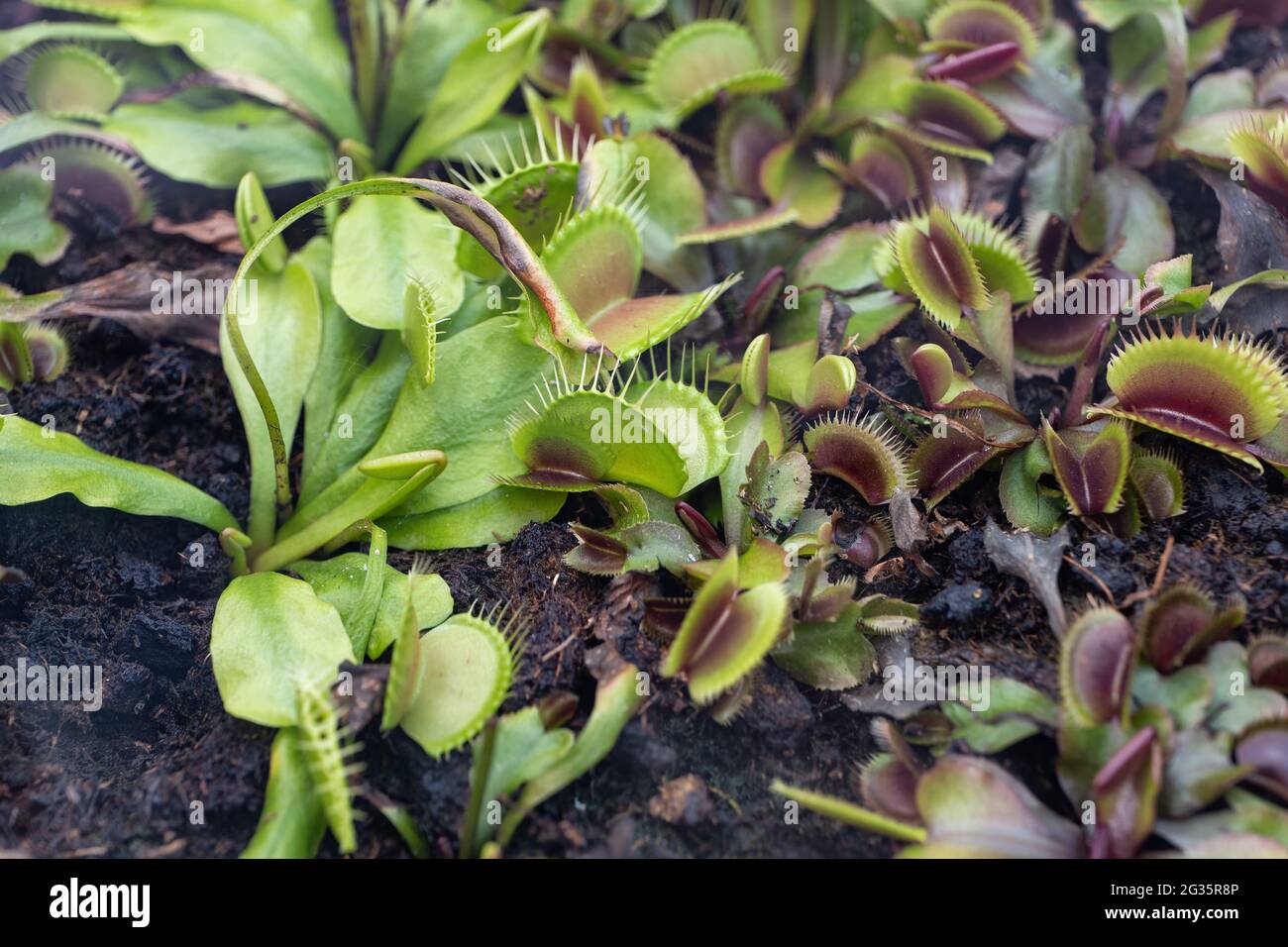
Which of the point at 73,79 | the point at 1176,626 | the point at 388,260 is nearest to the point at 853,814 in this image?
the point at 1176,626

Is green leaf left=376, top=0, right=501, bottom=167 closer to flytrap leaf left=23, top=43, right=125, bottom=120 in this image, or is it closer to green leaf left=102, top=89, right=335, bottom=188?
green leaf left=102, top=89, right=335, bottom=188

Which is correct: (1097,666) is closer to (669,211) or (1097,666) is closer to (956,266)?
(956,266)

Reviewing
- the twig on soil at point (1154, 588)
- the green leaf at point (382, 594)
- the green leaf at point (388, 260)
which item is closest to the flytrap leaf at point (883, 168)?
the green leaf at point (388, 260)

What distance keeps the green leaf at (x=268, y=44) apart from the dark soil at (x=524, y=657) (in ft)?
3.05

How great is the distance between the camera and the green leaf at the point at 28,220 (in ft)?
8.40

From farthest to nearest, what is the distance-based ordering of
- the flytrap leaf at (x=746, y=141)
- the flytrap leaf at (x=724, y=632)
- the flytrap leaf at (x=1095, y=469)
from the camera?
the flytrap leaf at (x=746, y=141) < the flytrap leaf at (x=1095, y=469) < the flytrap leaf at (x=724, y=632)

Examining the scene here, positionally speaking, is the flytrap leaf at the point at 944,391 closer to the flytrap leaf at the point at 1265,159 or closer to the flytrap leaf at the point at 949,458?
the flytrap leaf at the point at 949,458

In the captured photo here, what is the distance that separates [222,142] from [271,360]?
0.78 meters

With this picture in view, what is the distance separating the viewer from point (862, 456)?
2080 mm

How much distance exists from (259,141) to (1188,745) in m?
2.63

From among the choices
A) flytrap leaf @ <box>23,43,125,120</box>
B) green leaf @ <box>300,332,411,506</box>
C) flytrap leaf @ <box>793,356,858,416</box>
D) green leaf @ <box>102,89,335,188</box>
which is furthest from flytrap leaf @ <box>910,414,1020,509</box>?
flytrap leaf @ <box>23,43,125,120</box>
